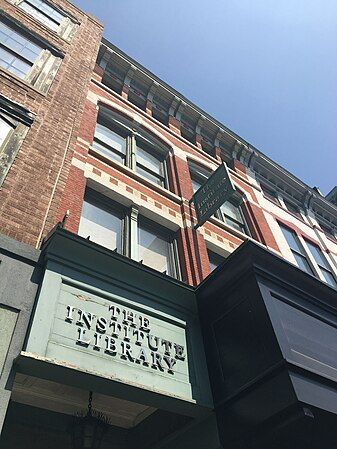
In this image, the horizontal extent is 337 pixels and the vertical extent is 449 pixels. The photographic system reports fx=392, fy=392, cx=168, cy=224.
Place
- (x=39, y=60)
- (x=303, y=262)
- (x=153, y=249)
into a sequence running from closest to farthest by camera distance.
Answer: (x=153, y=249)
(x=39, y=60)
(x=303, y=262)

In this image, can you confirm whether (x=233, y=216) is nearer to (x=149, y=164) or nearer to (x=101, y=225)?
(x=149, y=164)

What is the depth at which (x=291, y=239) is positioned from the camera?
16000 mm

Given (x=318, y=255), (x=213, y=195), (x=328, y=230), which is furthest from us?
(x=328, y=230)

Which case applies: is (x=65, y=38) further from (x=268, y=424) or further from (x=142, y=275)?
(x=268, y=424)

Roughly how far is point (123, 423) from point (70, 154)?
18.1ft

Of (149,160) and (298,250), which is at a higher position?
(149,160)

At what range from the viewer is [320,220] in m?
20.8

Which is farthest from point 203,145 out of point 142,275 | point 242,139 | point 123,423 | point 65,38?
point 123,423

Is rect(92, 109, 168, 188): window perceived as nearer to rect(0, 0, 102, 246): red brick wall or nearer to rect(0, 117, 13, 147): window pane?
rect(0, 0, 102, 246): red brick wall

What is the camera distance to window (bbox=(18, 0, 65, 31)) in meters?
13.3

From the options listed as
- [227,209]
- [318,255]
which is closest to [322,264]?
[318,255]

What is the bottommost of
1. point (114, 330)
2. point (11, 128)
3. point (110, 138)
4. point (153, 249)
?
point (114, 330)

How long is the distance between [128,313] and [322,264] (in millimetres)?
12164

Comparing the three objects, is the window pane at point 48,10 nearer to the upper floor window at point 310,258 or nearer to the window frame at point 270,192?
the window frame at point 270,192
